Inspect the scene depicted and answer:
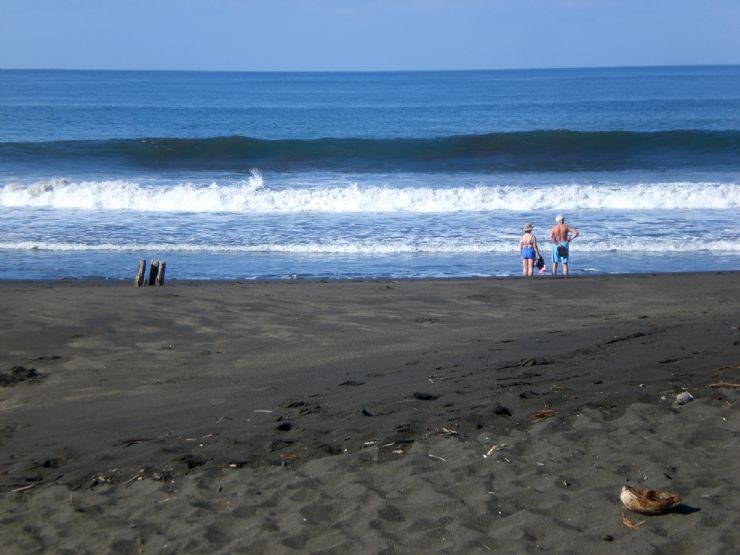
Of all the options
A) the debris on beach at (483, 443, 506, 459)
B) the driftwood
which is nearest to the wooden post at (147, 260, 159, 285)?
the driftwood

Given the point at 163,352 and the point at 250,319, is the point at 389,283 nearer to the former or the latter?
the point at 250,319

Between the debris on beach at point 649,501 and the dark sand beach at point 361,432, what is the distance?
0.04 m

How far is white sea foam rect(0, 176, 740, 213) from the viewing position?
2180 centimetres

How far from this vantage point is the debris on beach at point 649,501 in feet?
12.1

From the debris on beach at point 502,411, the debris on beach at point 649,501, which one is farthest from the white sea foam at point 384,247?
the debris on beach at point 649,501

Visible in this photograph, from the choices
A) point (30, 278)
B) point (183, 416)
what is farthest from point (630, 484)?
point (30, 278)

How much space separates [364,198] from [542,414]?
17.4 metres

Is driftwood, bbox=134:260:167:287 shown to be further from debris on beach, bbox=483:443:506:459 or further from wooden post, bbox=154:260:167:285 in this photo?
debris on beach, bbox=483:443:506:459

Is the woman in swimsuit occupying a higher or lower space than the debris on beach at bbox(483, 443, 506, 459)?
higher

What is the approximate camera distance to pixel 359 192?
22.9 metres

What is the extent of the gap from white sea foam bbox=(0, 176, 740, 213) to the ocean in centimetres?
7

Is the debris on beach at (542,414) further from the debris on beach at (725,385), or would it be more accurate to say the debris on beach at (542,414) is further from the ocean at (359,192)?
the ocean at (359,192)

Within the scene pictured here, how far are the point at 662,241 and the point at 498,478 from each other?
13.2m

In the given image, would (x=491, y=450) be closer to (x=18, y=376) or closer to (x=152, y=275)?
(x=18, y=376)
